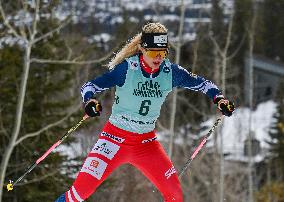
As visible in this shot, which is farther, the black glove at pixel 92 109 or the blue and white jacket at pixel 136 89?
the blue and white jacket at pixel 136 89

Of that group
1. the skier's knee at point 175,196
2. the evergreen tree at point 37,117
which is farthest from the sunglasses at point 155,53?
the evergreen tree at point 37,117

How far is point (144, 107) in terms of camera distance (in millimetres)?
4969

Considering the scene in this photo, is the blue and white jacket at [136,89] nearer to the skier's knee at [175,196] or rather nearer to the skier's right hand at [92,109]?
the skier's right hand at [92,109]

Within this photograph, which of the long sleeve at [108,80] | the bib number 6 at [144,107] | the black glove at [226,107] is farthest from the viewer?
the black glove at [226,107]

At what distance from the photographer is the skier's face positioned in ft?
16.1

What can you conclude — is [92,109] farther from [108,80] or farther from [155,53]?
[155,53]

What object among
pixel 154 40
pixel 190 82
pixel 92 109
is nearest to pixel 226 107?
pixel 190 82

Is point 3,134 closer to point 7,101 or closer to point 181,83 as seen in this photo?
point 7,101

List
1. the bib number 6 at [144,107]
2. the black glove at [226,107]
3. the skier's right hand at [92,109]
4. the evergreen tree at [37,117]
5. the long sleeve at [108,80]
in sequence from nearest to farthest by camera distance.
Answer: the skier's right hand at [92,109]
the long sleeve at [108,80]
the bib number 6 at [144,107]
the black glove at [226,107]
the evergreen tree at [37,117]

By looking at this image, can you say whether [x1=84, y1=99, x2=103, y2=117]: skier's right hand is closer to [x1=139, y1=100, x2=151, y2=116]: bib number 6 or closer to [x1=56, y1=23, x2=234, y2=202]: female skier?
[x1=56, y1=23, x2=234, y2=202]: female skier

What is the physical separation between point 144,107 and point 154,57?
0.40 m

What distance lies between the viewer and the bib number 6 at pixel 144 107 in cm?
495

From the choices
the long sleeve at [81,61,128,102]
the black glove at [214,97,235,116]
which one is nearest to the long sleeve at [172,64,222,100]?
the black glove at [214,97,235,116]

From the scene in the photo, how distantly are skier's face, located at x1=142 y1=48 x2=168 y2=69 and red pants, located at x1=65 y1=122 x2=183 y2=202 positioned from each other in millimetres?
575
